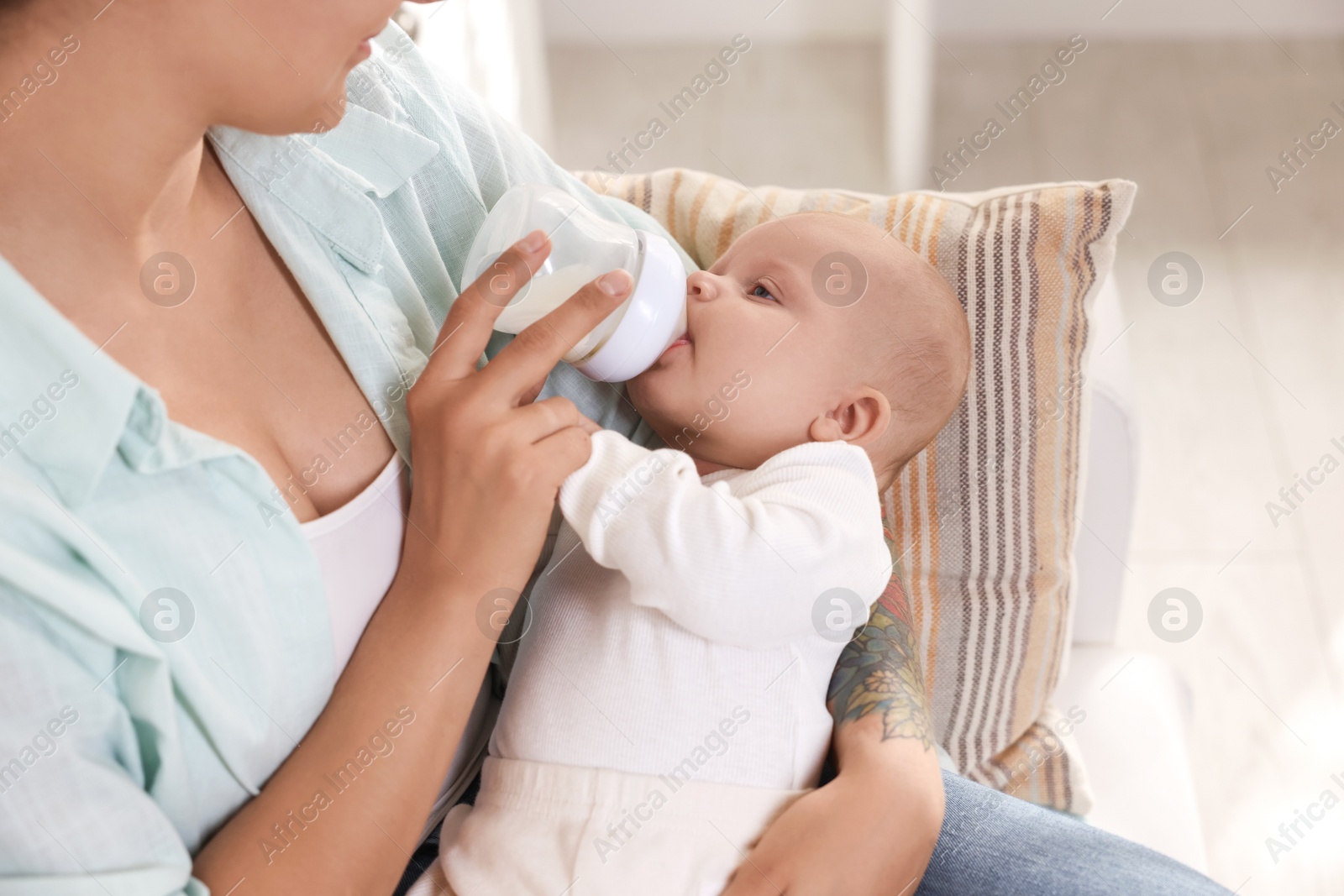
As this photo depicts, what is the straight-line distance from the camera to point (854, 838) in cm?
92

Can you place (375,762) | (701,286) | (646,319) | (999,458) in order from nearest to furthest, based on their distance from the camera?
(375,762)
(646,319)
(701,286)
(999,458)

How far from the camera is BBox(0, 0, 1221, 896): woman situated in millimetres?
729

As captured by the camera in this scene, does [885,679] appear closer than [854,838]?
No

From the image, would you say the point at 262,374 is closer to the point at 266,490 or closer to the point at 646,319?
the point at 266,490

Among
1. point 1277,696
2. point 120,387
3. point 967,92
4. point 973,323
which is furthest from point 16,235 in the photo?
point 967,92

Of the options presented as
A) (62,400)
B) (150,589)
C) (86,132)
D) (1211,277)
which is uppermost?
(86,132)

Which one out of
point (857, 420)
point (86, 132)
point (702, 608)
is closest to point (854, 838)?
point (702, 608)

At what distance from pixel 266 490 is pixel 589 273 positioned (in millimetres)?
373

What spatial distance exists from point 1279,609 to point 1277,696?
20 centimetres

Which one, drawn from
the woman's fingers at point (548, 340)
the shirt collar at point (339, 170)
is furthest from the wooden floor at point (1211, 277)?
the shirt collar at point (339, 170)

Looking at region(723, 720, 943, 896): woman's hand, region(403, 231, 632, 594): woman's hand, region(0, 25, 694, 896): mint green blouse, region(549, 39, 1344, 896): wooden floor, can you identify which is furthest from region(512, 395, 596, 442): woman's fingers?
region(549, 39, 1344, 896): wooden floor

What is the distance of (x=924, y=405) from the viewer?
114cm

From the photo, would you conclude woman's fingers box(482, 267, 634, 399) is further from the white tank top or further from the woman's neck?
the woman's neck

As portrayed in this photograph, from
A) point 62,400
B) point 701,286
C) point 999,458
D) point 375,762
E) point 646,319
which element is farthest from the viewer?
point 999,458
